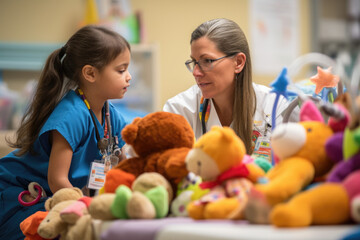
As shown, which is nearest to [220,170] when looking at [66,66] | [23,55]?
[66,66]

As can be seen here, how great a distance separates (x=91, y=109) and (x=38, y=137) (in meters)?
0.23

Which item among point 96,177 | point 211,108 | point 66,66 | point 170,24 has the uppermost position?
point 66,66

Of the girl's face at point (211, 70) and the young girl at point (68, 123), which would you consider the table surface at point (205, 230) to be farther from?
the girl's face at point (211, 70)

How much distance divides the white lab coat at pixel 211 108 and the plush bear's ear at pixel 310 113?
0.80 metres

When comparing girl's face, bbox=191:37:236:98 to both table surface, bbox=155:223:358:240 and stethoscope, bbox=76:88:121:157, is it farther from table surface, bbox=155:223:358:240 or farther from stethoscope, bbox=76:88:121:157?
table surface, bbox=155:223:358:240

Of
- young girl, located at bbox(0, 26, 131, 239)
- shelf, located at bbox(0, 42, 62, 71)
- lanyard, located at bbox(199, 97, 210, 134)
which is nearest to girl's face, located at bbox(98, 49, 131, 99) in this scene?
young girl, located at bbox(0, 26, 131, 239)

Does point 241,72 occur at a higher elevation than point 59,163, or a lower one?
higher

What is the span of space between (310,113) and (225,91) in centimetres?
97

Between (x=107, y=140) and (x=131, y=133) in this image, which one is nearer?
(x=131, y=133)

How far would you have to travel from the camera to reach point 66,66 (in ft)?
5.97

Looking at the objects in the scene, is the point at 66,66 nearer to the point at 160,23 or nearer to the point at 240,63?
the point at 240,63

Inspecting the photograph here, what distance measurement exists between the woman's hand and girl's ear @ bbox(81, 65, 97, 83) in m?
0.29

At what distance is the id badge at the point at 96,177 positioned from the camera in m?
1.55

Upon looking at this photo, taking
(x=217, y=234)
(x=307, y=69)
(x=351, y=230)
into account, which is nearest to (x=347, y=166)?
(x=351, y=230)
